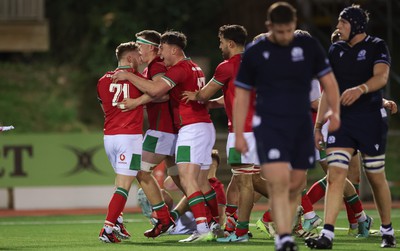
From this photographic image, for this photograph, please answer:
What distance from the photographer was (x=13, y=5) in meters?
25.6

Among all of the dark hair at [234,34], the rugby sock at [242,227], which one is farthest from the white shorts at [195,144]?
the dark hair at [234,34]

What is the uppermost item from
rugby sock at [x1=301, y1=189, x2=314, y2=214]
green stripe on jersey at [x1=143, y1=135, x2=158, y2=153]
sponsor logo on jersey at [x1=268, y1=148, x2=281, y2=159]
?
sponsor logo on jersey at [x1=268, y1=148, x2=281, y2=159]

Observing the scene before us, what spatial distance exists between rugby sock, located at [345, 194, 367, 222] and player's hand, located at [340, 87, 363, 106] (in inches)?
99.4

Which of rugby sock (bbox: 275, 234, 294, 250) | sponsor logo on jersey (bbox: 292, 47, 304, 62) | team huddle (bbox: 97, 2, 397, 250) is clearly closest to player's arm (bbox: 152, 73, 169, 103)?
team huddle (bbox: 97, 2, 397, 250)

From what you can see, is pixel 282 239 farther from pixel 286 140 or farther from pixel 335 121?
pixel 335 121

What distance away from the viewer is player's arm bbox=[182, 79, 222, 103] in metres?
11.9

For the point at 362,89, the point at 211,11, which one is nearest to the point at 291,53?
the point at 362,89

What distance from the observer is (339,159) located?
10.8 meters

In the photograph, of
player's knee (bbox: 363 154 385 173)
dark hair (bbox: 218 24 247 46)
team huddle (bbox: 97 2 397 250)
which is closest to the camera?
team huddle (bbox: 97 2 397 250)

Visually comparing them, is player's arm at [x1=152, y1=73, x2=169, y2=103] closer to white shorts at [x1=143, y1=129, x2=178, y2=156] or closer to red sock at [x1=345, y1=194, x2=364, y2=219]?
white shorts at [x1=143, y1=129, x2=178, y2=156]

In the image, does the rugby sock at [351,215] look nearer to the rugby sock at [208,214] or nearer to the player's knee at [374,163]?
the rugby sock at [208,214]

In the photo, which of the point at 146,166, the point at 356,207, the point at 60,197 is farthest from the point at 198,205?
the point at 60,197

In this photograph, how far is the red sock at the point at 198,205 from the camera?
473 inches

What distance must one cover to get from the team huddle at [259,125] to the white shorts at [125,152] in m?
0.01
